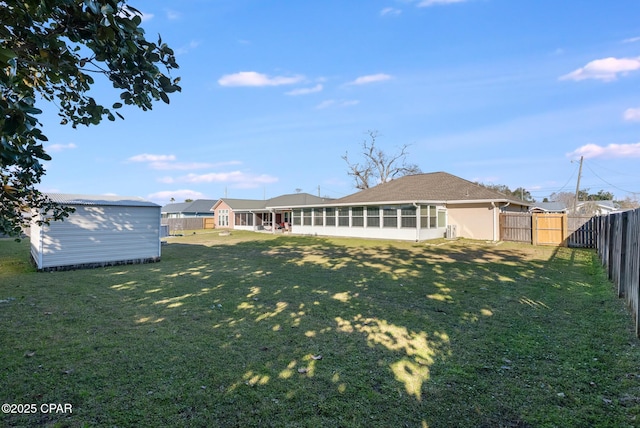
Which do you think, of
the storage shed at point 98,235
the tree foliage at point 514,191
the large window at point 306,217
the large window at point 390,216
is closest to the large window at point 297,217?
the large window at point 306,217

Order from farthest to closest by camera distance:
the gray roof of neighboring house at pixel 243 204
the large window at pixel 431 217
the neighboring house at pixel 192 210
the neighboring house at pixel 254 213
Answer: the neighboring house at pixel 192 210 → the gray roof of neighboring house at pixel 243 204 → the neighboring house at pixel 254 213 → the large window at pixel 431 217

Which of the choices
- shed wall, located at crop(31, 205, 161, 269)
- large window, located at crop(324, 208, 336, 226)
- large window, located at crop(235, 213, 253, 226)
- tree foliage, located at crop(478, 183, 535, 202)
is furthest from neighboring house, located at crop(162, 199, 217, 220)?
tree foliage, located at crop(478, 183, 535, 202)

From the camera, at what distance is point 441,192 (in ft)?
69.7

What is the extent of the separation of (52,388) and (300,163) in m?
31.8

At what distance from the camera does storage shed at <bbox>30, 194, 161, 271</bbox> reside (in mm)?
10133

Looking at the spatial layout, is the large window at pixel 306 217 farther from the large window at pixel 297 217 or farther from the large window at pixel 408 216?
the large window at pixel 408 216

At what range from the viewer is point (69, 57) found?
80.4 inches

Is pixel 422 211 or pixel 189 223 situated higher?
pixel 422 211

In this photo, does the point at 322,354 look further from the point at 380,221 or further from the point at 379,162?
the point at 379,162

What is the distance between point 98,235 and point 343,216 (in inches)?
611

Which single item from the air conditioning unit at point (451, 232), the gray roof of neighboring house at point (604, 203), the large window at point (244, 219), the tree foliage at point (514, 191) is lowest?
the air conditioning unit at point (451, 232)

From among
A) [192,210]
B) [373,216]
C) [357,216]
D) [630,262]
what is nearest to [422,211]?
[373,216]

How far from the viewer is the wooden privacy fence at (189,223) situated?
39.8m

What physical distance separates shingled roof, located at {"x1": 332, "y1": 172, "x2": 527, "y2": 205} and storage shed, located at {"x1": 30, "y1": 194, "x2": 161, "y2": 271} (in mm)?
13558
